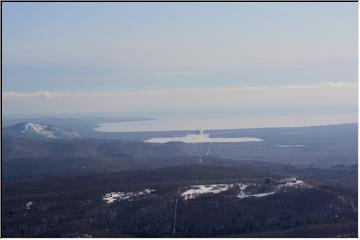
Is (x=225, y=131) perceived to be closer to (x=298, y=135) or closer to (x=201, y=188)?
(x=298, y=135)

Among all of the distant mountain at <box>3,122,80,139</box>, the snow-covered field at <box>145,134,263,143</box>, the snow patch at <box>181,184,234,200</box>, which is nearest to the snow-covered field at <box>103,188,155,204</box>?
the snow patch at <box>181,184,234,200</box>

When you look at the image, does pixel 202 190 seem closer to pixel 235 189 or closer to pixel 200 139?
pixel 235 189

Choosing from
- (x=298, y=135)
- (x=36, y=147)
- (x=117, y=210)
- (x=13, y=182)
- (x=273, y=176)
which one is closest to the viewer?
(x=117, y=210)

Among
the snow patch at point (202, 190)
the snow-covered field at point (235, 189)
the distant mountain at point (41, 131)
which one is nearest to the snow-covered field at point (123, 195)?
the snow-covered field at point (235, 189)

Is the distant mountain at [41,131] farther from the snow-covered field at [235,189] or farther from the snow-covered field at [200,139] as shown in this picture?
the snow-covered field at [235,189]

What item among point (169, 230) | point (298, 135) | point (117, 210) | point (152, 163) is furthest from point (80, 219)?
point (298, 135)

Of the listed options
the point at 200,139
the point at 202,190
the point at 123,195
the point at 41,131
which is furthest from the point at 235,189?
the point at 41,131

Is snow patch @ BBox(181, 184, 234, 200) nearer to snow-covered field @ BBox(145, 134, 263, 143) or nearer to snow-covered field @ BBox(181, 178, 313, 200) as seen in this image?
snow-covered field @ BBox(181, 178, 313, 200)

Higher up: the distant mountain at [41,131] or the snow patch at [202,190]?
the distant mountain at [41,131]
